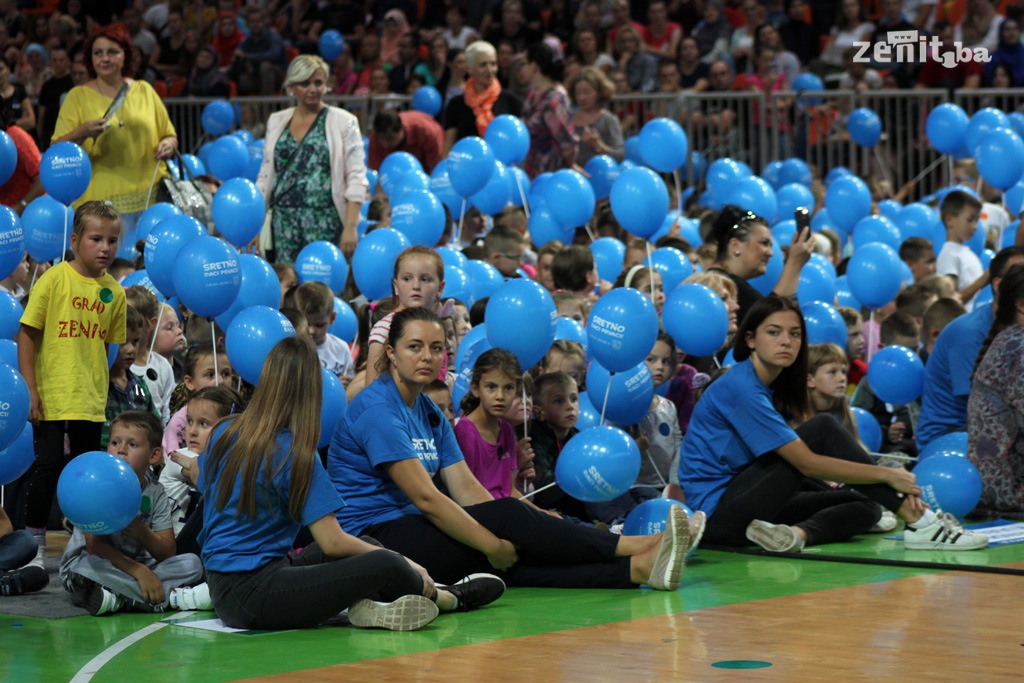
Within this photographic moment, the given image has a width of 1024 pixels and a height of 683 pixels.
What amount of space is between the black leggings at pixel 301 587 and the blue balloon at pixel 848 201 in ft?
26.2

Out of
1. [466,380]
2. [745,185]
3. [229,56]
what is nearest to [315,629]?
[466,380]

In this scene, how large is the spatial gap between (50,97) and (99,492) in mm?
10689

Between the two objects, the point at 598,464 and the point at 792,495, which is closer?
the point at 598,464

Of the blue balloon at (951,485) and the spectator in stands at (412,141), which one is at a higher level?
the spectator in stands at (412,141)

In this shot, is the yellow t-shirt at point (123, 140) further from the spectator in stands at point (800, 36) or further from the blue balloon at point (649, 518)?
the spectator in stands at point (800, 36)

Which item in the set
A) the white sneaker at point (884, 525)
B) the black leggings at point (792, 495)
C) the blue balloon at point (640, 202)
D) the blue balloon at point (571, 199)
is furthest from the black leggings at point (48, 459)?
the blue balloon at point (571, 199)

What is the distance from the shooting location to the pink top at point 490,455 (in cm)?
657

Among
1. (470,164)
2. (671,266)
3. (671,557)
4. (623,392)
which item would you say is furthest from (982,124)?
(671,557)

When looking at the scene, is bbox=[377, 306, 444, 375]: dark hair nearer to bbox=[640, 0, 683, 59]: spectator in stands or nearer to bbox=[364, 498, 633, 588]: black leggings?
bbox=[364, 498, 633, 588]: black leggings

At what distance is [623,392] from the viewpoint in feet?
24.0

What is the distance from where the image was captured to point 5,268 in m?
7.37

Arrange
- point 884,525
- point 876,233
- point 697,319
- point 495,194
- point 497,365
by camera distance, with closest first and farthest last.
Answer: point 497,365, point 884,525, point 697,319, point 495,194, point 876,233

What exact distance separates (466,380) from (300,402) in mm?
1919

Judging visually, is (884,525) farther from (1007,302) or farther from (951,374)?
(1007,302)
